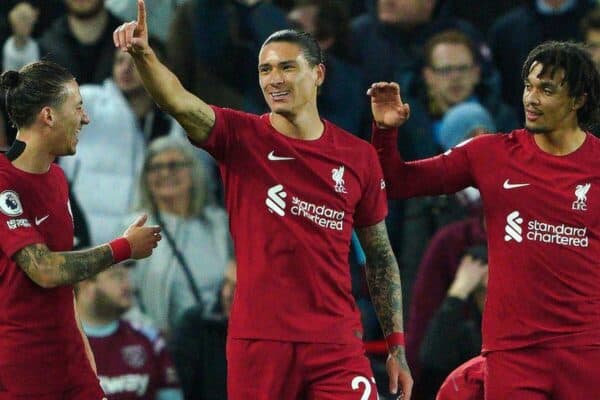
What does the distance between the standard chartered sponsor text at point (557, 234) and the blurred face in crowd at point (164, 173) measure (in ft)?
12.7

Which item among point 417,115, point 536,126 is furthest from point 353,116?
point 536,126

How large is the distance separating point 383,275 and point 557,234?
2.50 ft

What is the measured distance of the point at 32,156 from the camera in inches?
229

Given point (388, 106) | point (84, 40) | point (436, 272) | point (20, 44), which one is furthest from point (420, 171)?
point (20, 44)

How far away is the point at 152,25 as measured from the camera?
9945 mm

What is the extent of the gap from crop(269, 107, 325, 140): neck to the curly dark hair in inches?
37.7

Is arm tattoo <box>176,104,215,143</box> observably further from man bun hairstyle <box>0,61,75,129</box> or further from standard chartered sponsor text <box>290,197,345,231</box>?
man bun hairstyle <box>0,61,75,129</box>

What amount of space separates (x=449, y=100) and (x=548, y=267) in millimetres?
3752

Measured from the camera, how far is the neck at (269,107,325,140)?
5945 millimetres

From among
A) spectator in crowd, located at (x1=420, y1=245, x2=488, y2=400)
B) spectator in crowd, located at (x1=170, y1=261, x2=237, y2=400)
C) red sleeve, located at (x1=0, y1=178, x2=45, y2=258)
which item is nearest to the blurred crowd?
spectator in crowd, located at (x1=170, y1=261, x2=237, y2=400)

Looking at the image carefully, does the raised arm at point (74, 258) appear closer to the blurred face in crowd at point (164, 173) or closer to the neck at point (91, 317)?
the neck at point (91, 317)

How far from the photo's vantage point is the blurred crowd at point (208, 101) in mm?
9266

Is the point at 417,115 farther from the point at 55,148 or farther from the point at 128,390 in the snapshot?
the point at 55,148

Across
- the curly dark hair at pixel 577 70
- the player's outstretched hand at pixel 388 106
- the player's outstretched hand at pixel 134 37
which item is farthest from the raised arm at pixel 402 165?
the player's outstretched hand at pixel 134 37
